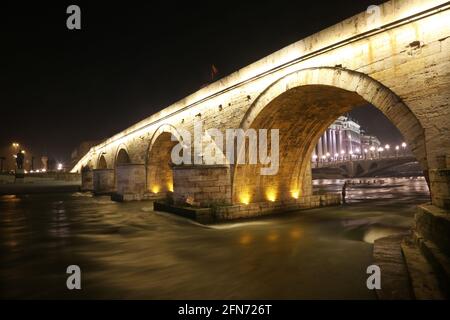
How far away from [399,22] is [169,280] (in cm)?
619

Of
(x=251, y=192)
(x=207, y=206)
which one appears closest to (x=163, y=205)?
(x=207, y=206)

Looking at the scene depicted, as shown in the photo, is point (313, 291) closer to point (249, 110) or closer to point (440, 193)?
point (440, 193)

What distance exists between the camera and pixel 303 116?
32.7ft

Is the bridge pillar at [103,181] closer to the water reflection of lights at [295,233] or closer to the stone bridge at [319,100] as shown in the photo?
the stone bridge at [319,100]

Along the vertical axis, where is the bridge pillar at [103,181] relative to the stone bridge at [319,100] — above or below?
below

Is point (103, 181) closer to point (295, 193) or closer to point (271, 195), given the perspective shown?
point (271, 195)

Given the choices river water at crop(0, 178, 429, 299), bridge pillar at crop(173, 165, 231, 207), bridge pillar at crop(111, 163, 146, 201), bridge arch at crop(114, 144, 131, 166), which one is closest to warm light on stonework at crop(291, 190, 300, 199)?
river water at crop(0, 178, 429, 299)

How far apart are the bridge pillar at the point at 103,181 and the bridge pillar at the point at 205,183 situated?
1353 centimetres

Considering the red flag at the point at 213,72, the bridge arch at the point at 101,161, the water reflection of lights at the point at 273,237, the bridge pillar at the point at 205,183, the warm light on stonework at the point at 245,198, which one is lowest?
the water reflection of lights at the point at 273,237

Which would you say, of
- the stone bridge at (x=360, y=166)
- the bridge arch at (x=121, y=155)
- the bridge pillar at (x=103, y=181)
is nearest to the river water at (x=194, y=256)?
the bridge pillar at (x=103, y=181)

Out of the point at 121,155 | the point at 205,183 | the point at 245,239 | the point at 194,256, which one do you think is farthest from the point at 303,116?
the point at 121,155

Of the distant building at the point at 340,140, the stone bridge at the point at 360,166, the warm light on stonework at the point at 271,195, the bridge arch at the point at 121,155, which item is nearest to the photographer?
the warm light on stonework at the point at 271,195

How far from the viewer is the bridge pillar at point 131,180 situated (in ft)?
54.7

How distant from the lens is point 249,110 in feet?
31.2
